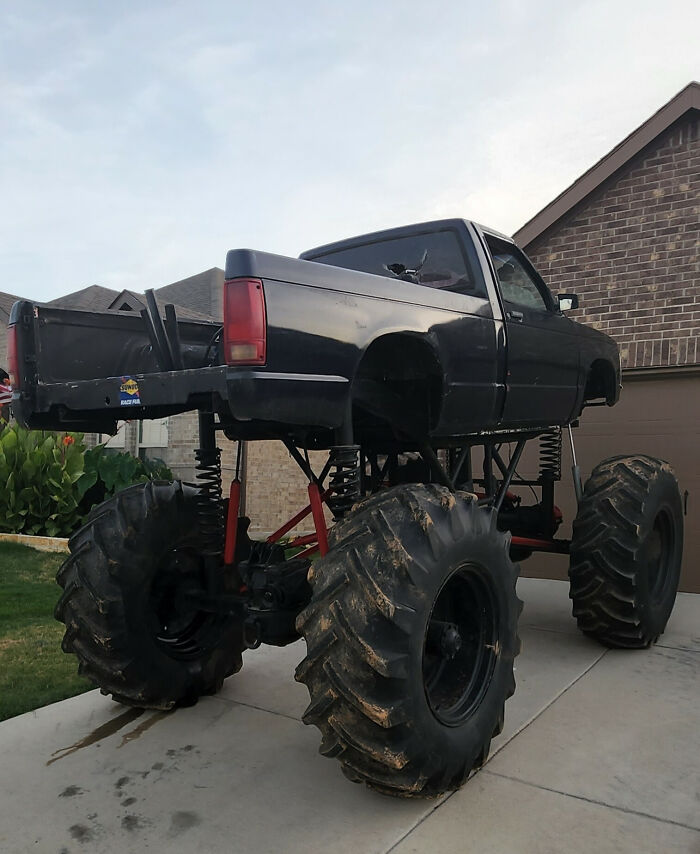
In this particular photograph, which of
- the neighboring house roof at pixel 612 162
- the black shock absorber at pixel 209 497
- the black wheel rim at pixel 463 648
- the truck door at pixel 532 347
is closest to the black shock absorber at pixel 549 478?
the truck door at pixel 532 347

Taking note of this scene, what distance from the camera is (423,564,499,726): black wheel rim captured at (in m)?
3.45

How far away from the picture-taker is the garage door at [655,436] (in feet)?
26.3

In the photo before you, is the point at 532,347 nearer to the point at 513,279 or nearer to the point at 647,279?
the point at 513,279

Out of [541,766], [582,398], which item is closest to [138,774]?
[541,766]

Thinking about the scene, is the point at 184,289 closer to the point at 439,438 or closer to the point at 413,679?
the point at 439,438

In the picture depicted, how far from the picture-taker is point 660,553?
595 centimetres

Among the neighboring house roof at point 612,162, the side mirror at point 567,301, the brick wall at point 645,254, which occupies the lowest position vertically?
the side mirror at point 567,301

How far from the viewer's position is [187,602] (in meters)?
4.37

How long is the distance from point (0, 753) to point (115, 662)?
693mm

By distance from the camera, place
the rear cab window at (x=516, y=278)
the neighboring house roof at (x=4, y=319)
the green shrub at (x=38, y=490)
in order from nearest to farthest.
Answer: the rear cab window at (x=516, y=278) → the green shrub at (x=38, y=490) → the neighboring house roof at (x=4, y=319)

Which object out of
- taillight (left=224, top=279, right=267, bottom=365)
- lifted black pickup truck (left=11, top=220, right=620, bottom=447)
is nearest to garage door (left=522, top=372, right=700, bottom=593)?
lifted black pickup truck (left=11, top=220, right=620, bottom=447)

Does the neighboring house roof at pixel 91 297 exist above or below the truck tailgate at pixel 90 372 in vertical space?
above

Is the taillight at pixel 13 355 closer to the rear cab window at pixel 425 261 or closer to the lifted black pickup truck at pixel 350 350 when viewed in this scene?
the lifted black pickup truck at pixel 350 350

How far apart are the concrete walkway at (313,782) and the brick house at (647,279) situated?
386cm
